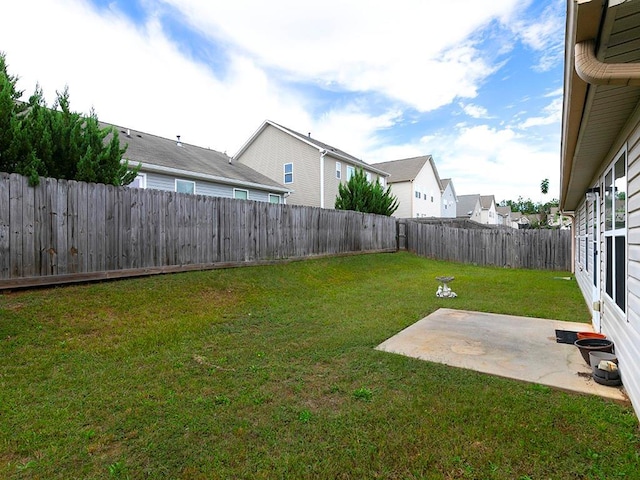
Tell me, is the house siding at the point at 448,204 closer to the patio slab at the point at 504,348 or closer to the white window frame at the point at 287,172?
the white window frame at the point at 287,172

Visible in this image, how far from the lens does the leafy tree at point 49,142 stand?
5.08m

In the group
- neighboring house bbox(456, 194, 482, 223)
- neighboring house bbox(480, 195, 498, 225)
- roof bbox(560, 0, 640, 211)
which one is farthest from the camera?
neighboring house bbox(480, 195, 498, 225)

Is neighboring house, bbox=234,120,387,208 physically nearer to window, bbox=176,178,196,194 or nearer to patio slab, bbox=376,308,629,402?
window, bbox=176,178,196,194

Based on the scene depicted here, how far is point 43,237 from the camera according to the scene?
519 centimetres

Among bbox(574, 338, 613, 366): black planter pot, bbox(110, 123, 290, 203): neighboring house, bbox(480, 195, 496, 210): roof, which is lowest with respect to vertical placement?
bbox(574, 338, 613, 366): black planter pot

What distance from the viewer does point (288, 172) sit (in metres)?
19.8

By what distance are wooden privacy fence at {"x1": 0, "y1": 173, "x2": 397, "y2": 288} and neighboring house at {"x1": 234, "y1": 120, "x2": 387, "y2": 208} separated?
9067 mm

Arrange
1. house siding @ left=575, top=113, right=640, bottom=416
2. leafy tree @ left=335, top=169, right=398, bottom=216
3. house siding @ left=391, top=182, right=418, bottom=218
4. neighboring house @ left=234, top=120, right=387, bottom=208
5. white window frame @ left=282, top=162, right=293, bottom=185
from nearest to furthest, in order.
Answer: house siding @ left=575, top=113, right=640, bottom=416
leafy tree @ left=335, top=169, right=398, bottom=216
neighboring house @ left=234, top=120, right=387, bottom=208
white window frame @ left=282, top=162, right=293, bottom=185
house siding @ left=391, top=182, right=418, bottom=218

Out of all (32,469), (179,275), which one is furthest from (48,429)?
(179,275)

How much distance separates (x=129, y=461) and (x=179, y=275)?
4.99 meters

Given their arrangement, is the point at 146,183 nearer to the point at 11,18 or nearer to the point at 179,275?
the point at 11,18

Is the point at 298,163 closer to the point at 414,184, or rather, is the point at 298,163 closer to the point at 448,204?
the point at 414,184

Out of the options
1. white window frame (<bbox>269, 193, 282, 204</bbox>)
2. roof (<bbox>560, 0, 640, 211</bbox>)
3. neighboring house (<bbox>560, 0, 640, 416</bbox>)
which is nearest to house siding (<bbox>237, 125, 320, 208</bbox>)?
white window frame (<bbox>269, 193, 282, 204</bbox>)

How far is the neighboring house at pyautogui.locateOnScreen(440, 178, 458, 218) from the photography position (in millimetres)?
34247
